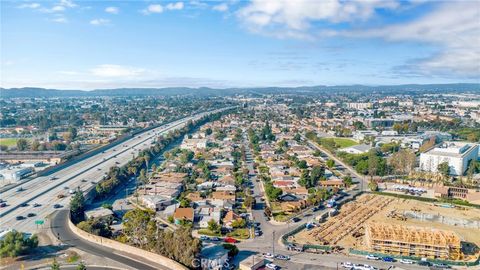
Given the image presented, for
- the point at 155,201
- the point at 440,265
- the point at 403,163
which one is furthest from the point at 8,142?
the point at 440,265

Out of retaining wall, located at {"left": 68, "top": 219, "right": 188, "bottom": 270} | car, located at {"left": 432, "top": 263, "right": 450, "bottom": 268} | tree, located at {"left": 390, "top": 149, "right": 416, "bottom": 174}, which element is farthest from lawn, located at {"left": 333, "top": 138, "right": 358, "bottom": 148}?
retaining wall, located at {"left": 68, "top": 219, "right": 188, "bottom": 270}

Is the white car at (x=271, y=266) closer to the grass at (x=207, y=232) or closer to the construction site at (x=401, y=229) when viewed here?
the construction site at (x=401, y=229)

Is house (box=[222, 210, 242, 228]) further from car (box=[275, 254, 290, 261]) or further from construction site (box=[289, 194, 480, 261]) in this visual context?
car (box=[275, 254, 290, 261])

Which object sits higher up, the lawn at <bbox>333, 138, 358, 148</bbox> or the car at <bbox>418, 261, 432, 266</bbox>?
the lawn at <bbox>333, 138, 358, 148</bbox>

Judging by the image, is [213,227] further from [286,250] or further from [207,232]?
[286,250]

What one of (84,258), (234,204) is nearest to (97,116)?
(234,204)
